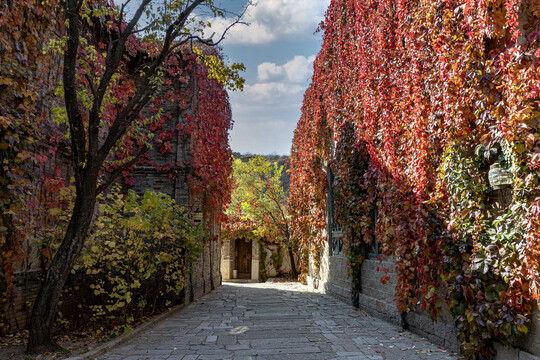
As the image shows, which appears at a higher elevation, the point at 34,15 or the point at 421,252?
the point at 34,15

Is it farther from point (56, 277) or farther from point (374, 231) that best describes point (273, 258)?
point (56, 277)

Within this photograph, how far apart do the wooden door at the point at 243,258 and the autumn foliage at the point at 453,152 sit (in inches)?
454

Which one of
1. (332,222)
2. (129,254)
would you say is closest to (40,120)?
(129,254)

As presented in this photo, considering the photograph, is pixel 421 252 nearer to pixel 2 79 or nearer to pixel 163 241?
pixel 163 241

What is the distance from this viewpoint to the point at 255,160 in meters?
17.9

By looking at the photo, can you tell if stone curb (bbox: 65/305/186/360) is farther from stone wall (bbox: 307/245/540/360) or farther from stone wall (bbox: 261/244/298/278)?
stone wall (bbox: 261/244/298/278)

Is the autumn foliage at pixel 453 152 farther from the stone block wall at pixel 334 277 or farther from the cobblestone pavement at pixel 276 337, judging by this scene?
the stone block wall at pixel 334 277

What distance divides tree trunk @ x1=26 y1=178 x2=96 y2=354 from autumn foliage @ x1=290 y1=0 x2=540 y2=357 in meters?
4.22

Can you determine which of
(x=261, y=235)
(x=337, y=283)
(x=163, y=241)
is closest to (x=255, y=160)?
(x=261, y=235)

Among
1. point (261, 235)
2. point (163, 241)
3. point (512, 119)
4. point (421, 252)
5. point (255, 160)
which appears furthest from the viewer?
point (255, 160)

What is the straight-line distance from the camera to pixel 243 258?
18.6 m

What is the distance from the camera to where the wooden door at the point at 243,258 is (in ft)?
60.6

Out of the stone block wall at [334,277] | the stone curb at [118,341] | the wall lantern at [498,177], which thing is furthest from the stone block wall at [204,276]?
the wall lantern at [498,177]

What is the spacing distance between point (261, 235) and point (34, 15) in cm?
1181
